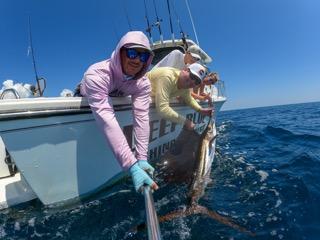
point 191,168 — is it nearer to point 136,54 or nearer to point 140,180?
point 140,180

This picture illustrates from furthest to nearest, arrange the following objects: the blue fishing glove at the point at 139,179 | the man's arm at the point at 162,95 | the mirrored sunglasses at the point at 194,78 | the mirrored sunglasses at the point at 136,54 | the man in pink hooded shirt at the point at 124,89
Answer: the mirrored sunglasses at the point at 194,78, the man's arm at the point at 162,95, the mirrored sunglasses at the point at 136,54, the man in pink hooded shirt at the point at 124,89, the blue fishing glove at the point at 139,179

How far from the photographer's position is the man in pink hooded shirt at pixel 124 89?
2713 millimetres

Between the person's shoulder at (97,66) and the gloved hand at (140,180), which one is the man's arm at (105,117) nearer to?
the person's shoulder at (97,66)

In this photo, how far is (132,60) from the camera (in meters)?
2.92

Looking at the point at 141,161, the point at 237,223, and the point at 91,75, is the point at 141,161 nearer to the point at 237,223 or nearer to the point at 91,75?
the point at 91,75

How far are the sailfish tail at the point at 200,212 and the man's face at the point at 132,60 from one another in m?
1.70

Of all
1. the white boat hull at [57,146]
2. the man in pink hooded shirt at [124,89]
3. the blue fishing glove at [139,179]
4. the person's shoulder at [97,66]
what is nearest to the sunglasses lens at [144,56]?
the man in pink hooded shirt at [124,89]

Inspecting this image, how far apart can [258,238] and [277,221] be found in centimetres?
47

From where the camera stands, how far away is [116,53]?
2.96m

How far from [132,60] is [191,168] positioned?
2143 millimetres

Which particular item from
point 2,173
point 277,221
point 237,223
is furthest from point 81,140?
point 277,221

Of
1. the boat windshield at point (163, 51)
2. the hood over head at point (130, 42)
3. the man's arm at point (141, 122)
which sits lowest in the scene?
the man's arm at point (141, 122)

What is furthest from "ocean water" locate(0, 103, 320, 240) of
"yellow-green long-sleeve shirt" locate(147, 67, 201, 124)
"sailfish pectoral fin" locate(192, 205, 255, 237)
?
"yellow-green long-sleeve shirt" locate(147, 67, 201, 124)

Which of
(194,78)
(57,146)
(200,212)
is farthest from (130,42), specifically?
(200,212)
